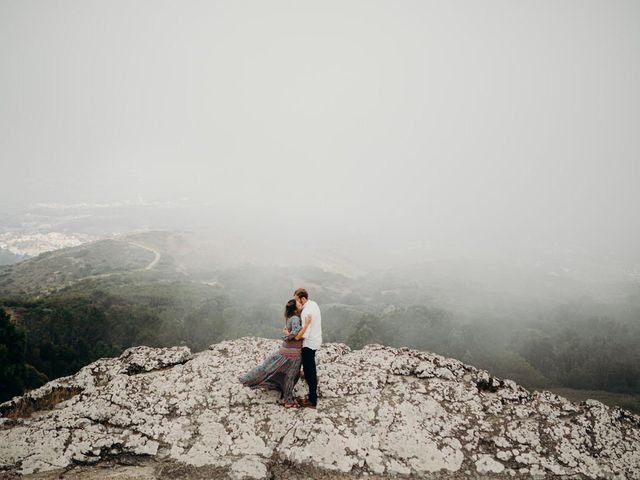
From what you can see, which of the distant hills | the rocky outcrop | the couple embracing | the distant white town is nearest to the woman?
the couple embracing

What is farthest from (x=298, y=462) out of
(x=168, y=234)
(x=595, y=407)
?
(x=168, y=234)

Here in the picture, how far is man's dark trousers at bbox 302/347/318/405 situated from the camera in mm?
6902

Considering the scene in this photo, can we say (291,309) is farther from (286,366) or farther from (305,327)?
(286,366)

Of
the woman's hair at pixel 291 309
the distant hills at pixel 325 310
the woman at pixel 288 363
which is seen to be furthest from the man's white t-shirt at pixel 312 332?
the distant hills at pixel 325 310

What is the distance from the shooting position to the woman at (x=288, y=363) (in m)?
7.04

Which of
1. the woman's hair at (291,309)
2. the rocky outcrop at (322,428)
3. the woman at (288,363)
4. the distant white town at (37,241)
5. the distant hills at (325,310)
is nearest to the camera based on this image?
the rocky outcrop at (322,428)

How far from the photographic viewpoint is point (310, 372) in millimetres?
6941

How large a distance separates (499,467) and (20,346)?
22904mm

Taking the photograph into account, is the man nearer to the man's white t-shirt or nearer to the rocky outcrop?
the man's white t-shirt

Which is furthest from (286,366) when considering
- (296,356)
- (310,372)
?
(310,372)

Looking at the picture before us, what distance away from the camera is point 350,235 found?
194000mm

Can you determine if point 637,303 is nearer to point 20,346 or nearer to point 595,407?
point 595,407

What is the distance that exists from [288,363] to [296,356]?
0.25 m

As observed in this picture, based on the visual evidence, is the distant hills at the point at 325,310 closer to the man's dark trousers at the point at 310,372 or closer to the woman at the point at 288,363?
the woman at the point at 288,363
